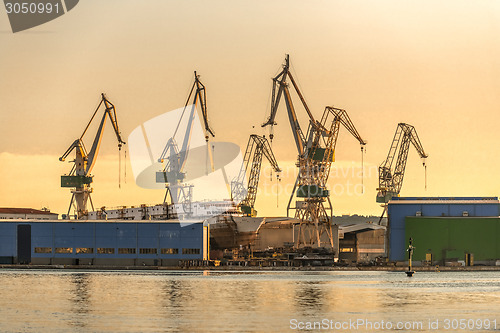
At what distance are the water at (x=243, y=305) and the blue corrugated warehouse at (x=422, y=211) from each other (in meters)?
33.7

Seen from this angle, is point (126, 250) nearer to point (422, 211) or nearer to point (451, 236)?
point (422, 211)

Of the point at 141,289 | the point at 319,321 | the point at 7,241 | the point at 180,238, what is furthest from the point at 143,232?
the point at 319,321

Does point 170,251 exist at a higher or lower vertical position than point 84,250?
lower

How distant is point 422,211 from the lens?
166 metres

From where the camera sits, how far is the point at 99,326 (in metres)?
70.4

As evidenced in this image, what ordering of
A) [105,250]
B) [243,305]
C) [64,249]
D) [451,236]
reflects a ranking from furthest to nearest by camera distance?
[64,249], [105,250], [451,236], [243,305]

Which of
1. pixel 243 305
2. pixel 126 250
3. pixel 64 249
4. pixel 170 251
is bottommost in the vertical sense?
pixel 243 305

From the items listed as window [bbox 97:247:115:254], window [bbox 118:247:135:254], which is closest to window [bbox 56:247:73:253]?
window [bbox 97:247:115:254]

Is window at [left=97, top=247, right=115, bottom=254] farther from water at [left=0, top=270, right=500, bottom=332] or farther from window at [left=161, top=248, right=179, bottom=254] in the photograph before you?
water at [left=0, top=270, right=500, bottom=332]

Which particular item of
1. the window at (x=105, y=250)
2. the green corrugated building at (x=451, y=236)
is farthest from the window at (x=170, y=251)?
the green corrugated building at (x=451, y=236)

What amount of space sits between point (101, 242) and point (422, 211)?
5243 centimetres

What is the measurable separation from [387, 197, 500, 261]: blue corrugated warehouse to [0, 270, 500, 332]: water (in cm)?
3368

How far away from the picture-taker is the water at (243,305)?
71.0 meters

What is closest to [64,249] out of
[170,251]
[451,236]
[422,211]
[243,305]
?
[170,251]
